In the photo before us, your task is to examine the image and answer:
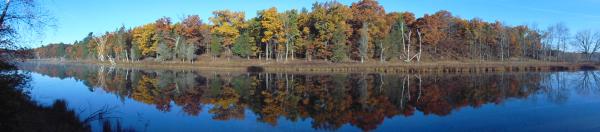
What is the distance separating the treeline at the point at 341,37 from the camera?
67062mm

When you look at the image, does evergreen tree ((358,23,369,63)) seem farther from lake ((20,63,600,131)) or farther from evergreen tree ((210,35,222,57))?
lake ((20,63,600,131))

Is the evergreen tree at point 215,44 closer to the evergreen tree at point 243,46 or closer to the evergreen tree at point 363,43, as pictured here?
the evergreen tree at point 243,46

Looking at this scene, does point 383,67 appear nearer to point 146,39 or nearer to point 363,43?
point 363,43

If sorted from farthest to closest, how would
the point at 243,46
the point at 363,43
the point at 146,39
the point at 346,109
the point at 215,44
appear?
the point at 146,39 → the point at 215,44 → the point at 243,46 → the point at 363,43 → the point at 346,109

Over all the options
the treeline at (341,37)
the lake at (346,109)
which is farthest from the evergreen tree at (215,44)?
the lake at (346,109)

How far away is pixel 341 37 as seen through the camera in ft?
208

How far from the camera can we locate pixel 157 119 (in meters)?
19.2

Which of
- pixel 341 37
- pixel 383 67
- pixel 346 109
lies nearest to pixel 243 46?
pixel 341 37

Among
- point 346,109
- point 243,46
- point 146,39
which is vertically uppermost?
point 146,39

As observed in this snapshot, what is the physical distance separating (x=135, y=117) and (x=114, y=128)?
193 inches

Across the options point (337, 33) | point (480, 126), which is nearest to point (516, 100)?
point (480, 126)

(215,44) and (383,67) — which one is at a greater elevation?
(215,44)

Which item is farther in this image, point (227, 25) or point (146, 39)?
point (146, 39)

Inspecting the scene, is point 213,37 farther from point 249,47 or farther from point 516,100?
point 516,100
